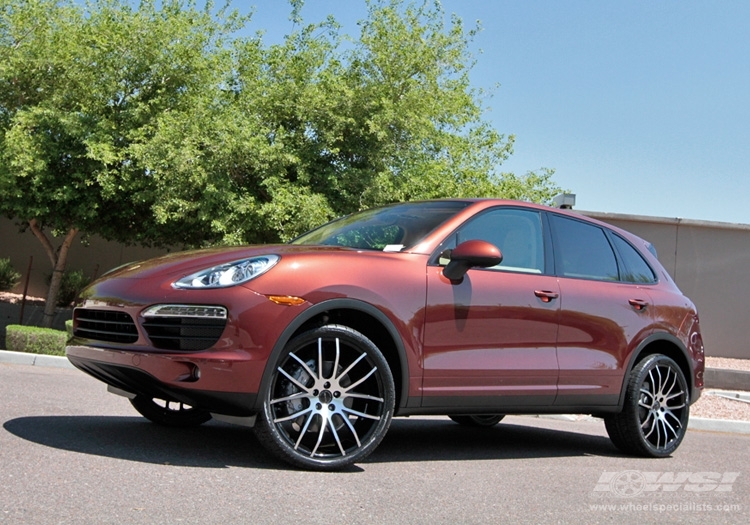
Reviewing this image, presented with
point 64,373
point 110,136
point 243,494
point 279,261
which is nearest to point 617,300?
point 279,261

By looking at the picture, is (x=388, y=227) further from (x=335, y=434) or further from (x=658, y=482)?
(x=658, y=482)

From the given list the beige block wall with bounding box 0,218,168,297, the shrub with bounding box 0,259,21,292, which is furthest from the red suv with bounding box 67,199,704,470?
the shrub with bounding box 0,259,21,292

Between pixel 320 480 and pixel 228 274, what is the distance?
3.84 feet

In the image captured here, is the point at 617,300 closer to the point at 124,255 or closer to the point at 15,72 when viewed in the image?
the point at 15,72

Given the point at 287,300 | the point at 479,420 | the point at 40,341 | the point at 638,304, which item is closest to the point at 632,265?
the point at 638,304

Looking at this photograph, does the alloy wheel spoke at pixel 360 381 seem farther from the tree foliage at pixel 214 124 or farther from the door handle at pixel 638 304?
the tree foliage at pixel 214 124

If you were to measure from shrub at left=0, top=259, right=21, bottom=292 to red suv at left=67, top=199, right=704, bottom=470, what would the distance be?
826 inches

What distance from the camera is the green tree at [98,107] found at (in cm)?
1886

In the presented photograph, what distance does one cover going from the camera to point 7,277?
25.0 metres

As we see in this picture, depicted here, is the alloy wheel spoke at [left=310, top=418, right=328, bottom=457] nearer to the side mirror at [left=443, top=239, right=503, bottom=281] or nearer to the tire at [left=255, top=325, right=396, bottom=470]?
the tire at [left=255, top=325, right=396, bottom=470]

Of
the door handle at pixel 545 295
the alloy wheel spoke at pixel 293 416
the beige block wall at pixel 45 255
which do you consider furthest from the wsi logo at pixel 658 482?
the beige block wall at pixel 45 255

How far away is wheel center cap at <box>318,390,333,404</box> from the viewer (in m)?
4.72

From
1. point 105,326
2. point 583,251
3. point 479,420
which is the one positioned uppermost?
point 583,251

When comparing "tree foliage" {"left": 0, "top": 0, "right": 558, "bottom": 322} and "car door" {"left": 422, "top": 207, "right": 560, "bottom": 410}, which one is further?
"tree foliage" {"left": 0, "top": 0, "right": 558, "bottom": 322}
